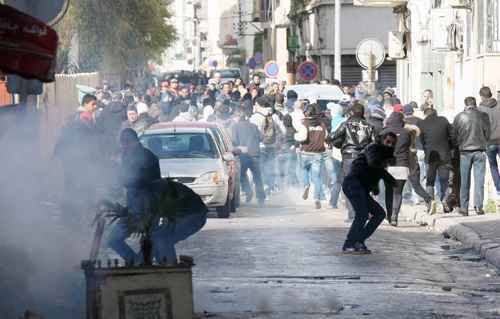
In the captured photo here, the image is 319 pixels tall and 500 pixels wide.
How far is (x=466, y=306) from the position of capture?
1310 cm

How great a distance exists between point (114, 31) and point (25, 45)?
2138 inches

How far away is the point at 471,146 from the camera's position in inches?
902

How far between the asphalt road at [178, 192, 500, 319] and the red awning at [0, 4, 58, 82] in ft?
9.80

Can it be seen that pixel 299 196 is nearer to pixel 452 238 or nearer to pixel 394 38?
pixel 452 238

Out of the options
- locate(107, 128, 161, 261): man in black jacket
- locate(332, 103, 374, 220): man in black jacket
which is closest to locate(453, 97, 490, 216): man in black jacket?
locate(332, 103, 374, 220): man in black jacket

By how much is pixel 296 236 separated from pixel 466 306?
724cm

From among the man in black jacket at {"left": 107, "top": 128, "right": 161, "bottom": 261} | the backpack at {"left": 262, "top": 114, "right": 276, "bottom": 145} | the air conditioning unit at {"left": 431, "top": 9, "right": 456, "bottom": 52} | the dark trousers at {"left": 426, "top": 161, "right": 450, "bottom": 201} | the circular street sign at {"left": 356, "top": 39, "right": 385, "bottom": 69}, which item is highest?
the air conditioning unit at {"left": 431, "top": 9, "right": 456, "bottom": 52}

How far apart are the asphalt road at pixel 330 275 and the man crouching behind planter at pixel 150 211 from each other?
70cm

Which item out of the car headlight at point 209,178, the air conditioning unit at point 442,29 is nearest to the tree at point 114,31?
the air conditioning unit at point 442,29

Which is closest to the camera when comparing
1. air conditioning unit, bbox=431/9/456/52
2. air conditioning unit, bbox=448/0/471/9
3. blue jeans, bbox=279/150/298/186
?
blue jeans, bbox=279/150/298/186

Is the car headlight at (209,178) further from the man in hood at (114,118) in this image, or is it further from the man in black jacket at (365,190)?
the man in black jacket at (365,190)

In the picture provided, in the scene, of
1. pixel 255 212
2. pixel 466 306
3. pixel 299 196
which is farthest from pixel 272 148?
pixel 466 306

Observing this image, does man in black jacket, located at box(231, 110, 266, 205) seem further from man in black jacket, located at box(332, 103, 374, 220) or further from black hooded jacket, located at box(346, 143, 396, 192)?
black hooded jacket, located at box(346, 143, 396, 192)

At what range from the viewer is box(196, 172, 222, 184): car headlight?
23406mm
